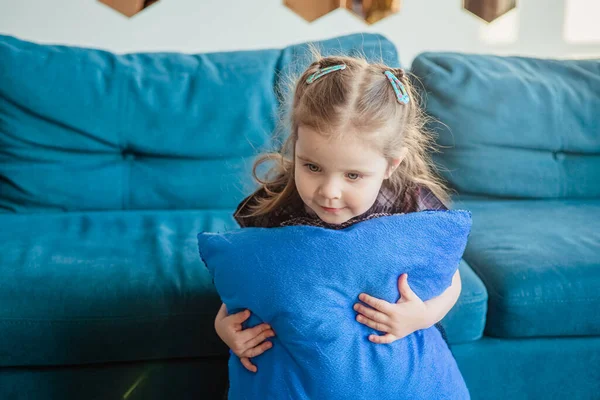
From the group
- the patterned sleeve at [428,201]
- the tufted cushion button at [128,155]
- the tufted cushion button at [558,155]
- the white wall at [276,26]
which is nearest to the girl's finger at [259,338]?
the patterned sleeve at [428,201]

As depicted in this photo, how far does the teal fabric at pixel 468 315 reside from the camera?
128cm

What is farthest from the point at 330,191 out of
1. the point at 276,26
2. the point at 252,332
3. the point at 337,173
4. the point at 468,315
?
the point at 276,26

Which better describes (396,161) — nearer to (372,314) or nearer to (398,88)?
(398,88)

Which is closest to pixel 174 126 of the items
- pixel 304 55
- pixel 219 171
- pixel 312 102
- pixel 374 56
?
pixel 219 171

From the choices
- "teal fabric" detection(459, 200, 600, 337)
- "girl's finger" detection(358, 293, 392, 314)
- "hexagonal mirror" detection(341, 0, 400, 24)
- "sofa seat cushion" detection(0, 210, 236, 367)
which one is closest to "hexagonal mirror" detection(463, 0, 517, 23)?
"hexagonal mirror" detection(341, 0, 400, 24)

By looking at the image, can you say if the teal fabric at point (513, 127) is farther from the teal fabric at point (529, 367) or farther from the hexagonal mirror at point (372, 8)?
the teal fabric at point (529, 367)

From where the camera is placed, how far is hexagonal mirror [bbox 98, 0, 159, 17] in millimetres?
2074

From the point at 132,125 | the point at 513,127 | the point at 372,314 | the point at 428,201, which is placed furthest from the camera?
the point at 513,127

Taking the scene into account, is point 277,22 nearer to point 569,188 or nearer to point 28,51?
point 28,51

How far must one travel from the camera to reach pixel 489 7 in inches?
89.0

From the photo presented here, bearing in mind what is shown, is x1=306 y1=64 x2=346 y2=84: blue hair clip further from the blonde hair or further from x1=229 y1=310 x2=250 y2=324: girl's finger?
x1=229 y1=310 x2=250 y2=324: girl's finger

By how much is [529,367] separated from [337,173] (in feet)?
2.40

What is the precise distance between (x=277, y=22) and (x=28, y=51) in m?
0.86

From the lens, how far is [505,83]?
6.02 feet
